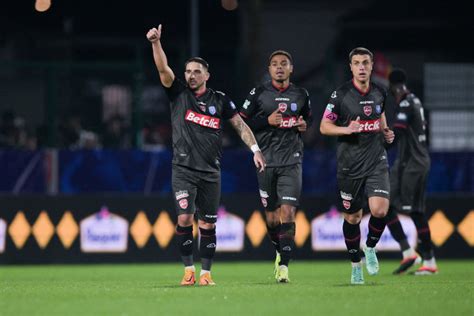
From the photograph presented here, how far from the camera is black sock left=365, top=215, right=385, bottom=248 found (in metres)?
16.8

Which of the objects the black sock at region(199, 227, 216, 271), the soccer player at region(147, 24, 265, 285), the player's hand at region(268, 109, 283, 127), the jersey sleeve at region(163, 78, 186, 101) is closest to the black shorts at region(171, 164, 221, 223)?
the soccer player at region(147, 24, 265, 285)

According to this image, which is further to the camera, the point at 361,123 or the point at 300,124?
the point at 300,124

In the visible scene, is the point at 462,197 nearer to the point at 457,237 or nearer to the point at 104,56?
the point at 457,237

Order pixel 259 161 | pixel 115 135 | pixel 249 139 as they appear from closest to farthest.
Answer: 1. pixel 259 161
2. pixel 249 139
3. pixel 115 135

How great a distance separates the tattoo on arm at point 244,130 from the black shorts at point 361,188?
3.75 feet

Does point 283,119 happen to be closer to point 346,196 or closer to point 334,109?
point 334,109

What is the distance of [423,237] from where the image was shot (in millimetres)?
19344

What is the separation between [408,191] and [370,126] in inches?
132

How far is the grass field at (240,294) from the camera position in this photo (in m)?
13.6

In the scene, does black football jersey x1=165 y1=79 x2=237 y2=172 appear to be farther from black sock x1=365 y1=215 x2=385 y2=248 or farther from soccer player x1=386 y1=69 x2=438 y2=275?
soccer player x1=386 y1=69 x2=438 y2=275

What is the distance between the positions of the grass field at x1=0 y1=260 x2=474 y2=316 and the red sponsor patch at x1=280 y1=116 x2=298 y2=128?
1.88m

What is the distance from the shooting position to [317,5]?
4641 cm

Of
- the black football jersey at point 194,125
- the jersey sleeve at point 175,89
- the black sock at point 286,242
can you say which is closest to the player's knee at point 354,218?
the black sock at point 286,242

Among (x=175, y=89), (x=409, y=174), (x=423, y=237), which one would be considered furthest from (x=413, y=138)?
(x=175, y=89)
